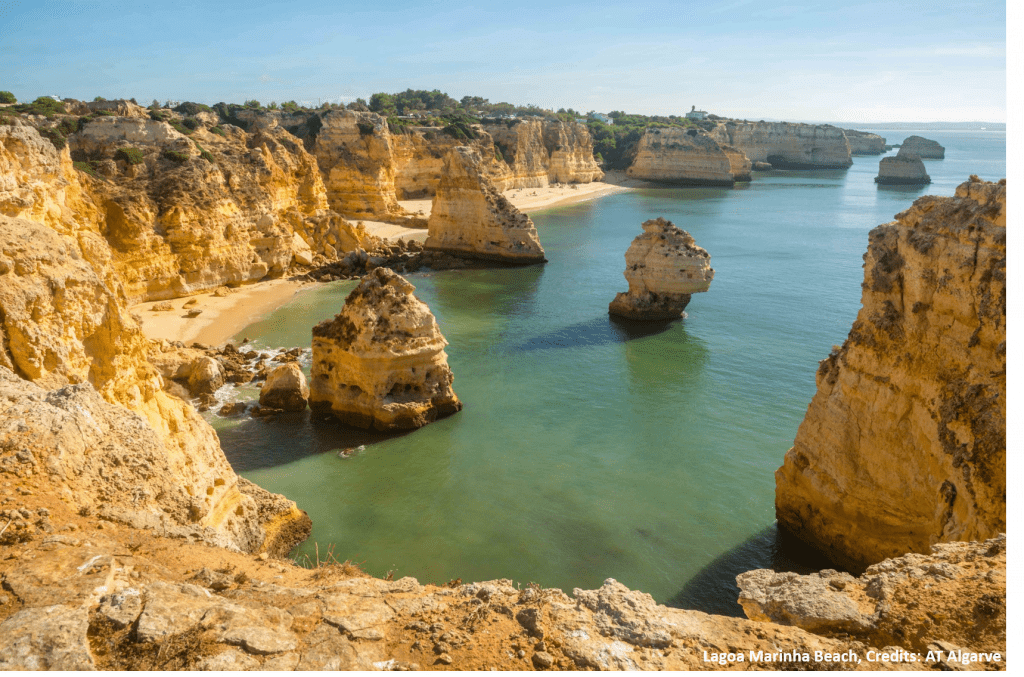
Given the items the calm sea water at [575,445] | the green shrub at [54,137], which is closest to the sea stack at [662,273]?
the calm sea water at [575,445]

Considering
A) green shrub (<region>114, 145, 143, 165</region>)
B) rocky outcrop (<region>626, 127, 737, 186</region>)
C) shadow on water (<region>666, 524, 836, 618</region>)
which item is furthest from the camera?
rocky outcrop (<region>626, 127, 737, 186</region>)

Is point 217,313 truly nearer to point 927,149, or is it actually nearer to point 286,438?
point 286,438

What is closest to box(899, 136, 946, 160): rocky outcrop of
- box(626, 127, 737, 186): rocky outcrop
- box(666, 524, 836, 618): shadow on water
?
box(626, 127, 737, 186): rocky outcrop

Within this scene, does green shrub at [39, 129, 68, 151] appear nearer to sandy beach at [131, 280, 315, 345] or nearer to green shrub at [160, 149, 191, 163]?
green shrub at [160, 149, 191, 163]

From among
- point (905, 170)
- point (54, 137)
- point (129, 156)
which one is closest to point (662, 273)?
point (129, 156)

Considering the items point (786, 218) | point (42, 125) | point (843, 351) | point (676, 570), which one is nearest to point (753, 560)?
point (676, 570)

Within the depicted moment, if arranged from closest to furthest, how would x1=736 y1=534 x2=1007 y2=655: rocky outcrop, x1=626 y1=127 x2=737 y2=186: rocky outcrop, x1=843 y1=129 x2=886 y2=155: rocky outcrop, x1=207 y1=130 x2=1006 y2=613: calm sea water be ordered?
x1=736 y1=534 x2=1007 y2=655: rocky outcrop → x1=207 y1=130 x2=1006 y2=613: calm sea water → x1=626 y1=127 x2=737 y2=186: rocky outcrop → x1=843 y1=129 x2=886 y2=155: rocky outcrop

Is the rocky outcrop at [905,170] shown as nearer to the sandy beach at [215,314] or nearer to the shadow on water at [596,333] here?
the shadow on water at [596,333]
